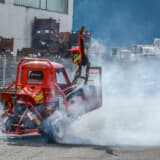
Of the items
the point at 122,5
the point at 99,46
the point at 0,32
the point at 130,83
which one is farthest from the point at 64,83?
the point at 0,32

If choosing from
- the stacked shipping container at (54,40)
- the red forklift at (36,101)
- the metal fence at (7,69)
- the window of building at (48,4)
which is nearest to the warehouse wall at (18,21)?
the window of building at (48,4)

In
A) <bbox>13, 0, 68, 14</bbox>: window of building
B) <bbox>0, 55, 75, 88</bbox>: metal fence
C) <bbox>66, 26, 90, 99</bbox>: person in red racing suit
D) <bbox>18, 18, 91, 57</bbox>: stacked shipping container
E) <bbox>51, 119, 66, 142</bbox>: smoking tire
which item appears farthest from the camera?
<bbox>13, 0, 68, 14</bbox>: window of building

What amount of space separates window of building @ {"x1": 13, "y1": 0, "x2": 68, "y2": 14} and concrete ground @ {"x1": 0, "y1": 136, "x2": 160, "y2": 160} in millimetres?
18057

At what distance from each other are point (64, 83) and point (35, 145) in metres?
2.31

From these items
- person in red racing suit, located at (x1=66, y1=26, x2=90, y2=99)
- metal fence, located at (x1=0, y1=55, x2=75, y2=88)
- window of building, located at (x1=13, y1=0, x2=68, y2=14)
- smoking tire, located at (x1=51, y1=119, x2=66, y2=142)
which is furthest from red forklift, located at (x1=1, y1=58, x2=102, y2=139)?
window of building, located at (x1=13, y1=0, x2=68, y2=14)

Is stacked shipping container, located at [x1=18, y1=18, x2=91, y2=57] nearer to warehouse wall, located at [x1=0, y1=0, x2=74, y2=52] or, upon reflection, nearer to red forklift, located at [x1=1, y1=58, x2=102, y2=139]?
warehouse wall, located at [x1=0, y1=0, x2=74, y2=52]

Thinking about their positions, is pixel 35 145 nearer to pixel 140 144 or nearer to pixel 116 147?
pixel 116 147

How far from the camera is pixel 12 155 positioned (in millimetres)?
6680

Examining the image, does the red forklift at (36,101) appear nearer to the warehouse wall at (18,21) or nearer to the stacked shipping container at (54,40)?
the stacked shipping container at (54,40)

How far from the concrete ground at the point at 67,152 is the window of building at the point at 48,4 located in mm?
18057

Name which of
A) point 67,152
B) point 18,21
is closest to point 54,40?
point 18,21

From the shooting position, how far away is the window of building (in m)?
24.9

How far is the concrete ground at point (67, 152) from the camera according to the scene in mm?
6594

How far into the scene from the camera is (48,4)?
25984 millimetres
